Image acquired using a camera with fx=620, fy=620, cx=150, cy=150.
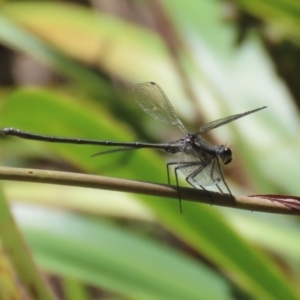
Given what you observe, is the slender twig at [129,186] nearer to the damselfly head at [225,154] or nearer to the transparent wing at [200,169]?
the transparent wing at [200,169]

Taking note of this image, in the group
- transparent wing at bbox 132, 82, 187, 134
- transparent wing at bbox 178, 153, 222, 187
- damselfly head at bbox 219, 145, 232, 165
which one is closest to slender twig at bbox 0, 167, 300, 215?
transparent wing at bbox 178, 153, 222, 187

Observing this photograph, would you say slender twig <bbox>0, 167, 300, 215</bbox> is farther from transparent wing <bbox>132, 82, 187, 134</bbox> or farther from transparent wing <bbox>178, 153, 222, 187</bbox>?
transparent wing <bbox>132, 82, 187, 134</bbox>

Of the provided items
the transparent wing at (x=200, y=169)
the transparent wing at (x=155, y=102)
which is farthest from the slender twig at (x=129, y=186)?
the transparent wing at (x=155, y=102)

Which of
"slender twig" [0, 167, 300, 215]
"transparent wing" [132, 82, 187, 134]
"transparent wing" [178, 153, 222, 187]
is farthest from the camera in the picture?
"transparent wing" [132, 82, 187, 134]

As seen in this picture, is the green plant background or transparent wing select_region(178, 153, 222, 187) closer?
transparent wing select_region(178, 153, 222, 187)

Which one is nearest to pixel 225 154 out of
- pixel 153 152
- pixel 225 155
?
pixel 225 155

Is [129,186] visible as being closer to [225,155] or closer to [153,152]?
[225,155]
